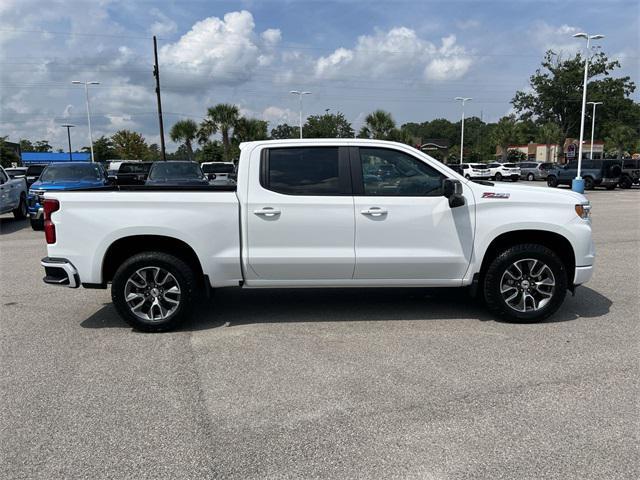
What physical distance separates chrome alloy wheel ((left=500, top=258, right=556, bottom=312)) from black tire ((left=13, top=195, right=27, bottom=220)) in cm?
1546

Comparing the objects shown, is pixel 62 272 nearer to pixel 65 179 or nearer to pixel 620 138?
pixel 65 179

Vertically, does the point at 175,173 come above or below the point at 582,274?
above

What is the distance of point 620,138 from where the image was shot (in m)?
71.5

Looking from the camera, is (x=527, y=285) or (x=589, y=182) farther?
(x=589, y=182)

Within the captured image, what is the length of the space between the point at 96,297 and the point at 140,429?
381cm

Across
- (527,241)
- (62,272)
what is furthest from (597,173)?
(62,272)

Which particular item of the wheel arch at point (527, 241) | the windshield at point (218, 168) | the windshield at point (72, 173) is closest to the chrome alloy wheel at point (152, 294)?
the wheel arch at point (527, 241)

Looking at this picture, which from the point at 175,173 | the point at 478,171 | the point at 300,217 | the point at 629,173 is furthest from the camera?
the point at 478,171

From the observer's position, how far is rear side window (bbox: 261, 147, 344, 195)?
204 inches

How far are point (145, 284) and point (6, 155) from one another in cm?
6684

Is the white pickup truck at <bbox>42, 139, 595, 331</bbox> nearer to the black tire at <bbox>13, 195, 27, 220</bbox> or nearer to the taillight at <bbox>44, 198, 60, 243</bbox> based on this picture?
the taillight at <bbox>44, 198, 60, 243</bbox>

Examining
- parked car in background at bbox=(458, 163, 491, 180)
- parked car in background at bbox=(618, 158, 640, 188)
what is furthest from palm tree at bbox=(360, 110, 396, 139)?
parked car in background at bbox=(618, 158, 640, 188)

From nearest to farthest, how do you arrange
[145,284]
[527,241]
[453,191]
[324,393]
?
[324,393] < [453,191] < [145,284] < [527,241]

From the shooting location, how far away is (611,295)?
21.6 feet
